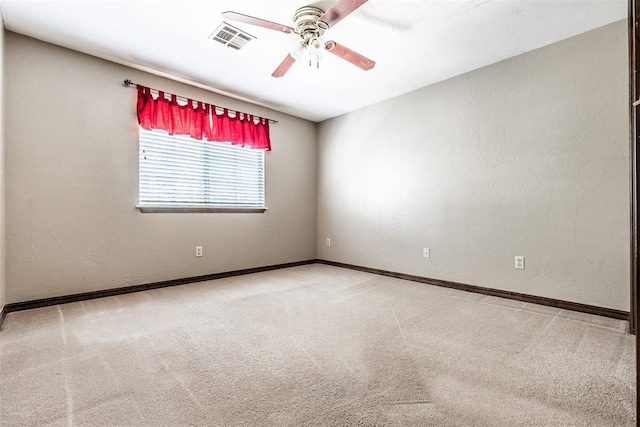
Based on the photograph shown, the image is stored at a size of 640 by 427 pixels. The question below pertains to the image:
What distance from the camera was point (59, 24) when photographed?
2.40 meters

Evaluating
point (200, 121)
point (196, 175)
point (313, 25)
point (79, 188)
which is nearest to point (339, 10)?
point (313, 25)

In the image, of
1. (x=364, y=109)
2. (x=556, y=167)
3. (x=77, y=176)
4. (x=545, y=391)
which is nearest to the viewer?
(x=545, y=391)

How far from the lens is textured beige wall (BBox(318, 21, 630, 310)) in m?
2.39

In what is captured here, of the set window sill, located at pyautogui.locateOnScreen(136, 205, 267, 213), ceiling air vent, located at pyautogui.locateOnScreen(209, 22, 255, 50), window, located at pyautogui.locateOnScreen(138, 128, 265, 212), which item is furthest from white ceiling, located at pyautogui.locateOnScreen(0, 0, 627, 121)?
window sill, located at pyautogui.locateOnScreen(136, 205, 267, 213)

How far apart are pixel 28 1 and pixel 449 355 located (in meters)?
3.71

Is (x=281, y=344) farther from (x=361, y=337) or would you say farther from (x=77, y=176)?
(x=77, y=176)

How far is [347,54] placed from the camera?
7.64ft

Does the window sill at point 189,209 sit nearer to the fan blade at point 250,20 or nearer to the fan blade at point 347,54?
the fan blade at point 250,20

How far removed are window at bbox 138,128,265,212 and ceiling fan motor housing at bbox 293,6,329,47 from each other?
1967 millimetres

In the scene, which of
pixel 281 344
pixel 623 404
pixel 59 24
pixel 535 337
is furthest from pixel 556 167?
pixel 59 24

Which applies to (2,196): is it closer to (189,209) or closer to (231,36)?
(189,209)

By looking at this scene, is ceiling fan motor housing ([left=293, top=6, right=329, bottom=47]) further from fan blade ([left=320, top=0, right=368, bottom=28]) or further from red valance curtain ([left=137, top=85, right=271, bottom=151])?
red valance curtain ([left=137, top=85, right=271, bottom=151])

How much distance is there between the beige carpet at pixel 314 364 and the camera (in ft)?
4.02

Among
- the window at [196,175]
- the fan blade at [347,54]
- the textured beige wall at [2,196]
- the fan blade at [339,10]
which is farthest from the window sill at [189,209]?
the fan blade at [339,10]
